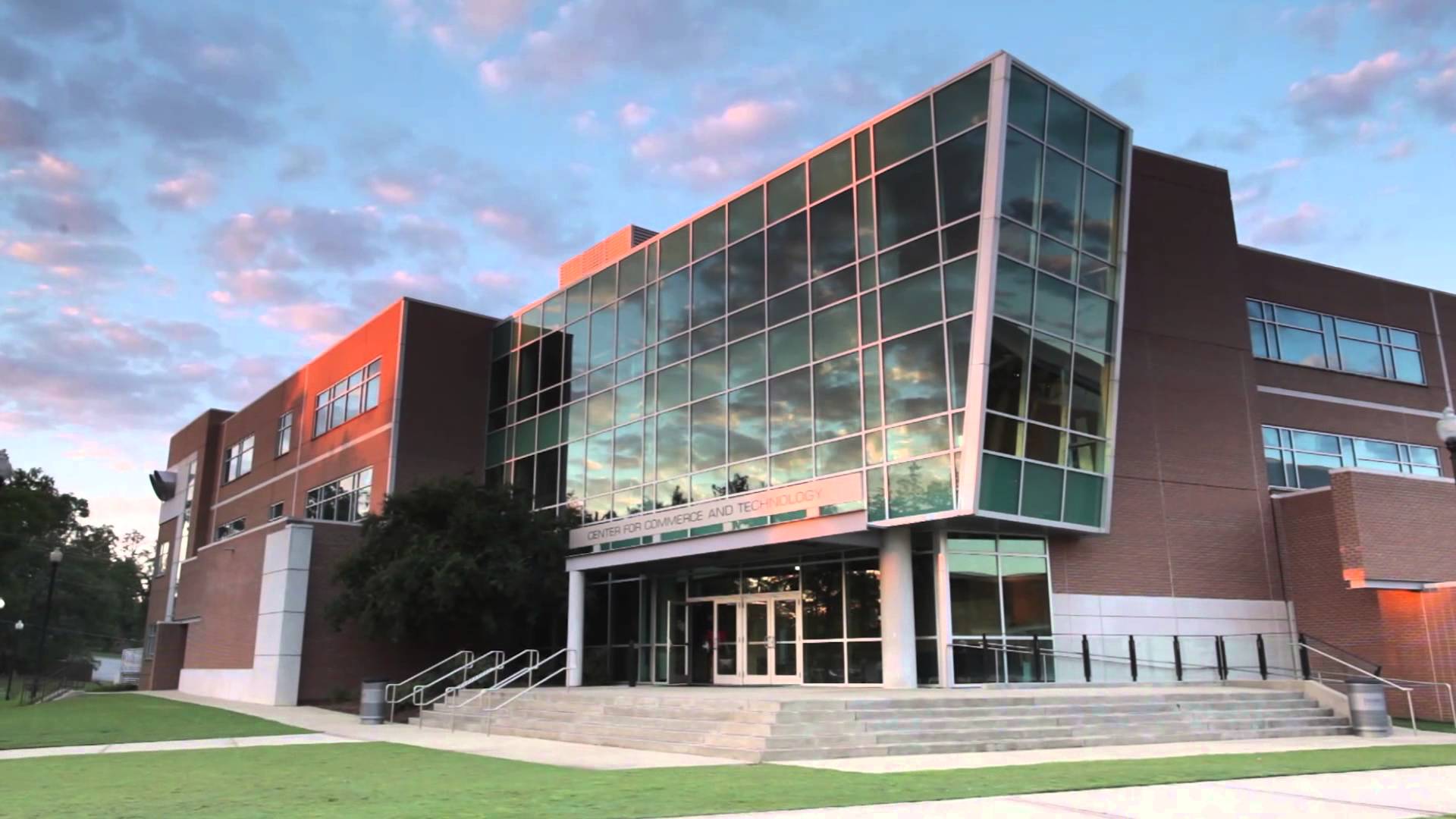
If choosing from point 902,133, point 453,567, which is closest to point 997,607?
point 902,133

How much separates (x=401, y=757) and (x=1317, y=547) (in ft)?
71.1

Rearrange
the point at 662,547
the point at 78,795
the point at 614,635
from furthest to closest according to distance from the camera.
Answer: the point at 614,635
the point at 662,547
the point at 78,795

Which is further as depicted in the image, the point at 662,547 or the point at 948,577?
the point at 662,547

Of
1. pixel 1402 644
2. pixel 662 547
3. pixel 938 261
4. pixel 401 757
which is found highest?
pixel 938 261

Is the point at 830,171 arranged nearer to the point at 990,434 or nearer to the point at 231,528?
the point at 990,434

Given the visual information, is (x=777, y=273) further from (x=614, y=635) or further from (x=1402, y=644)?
(x=1402, y=644)

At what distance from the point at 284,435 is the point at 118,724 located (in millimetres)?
23010

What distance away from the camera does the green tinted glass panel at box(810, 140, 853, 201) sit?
80.3 ft

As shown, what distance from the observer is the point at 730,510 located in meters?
24.0

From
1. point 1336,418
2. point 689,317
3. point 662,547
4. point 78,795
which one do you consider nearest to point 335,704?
point 662,547

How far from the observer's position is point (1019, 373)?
21344 mm

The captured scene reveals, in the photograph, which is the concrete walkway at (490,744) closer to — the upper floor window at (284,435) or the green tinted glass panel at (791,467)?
the green tinted glass panel at (791,467)

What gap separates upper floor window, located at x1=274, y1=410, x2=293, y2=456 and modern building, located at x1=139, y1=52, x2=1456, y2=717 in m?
14.0

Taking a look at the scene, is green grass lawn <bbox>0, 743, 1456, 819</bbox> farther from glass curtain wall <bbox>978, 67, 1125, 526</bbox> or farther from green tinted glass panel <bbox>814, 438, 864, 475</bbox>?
green tinted glass panel <bbox>814, 438, 864, 475</bbox>
